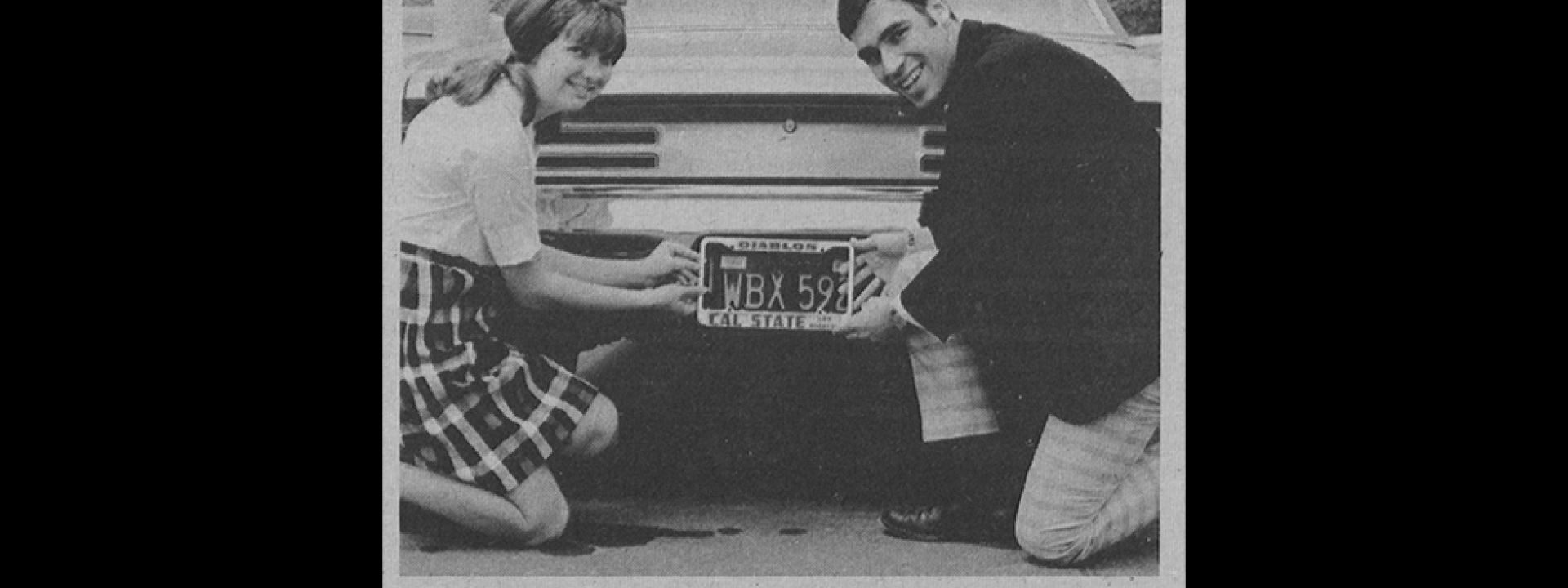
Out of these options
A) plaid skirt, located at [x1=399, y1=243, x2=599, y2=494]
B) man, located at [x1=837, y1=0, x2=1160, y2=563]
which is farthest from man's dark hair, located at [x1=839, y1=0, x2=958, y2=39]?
plaid skirt, located at [x1=399, y1=243, x2=599, y2=494]

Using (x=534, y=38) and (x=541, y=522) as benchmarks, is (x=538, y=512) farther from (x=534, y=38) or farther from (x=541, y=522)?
(x=534, y=38)

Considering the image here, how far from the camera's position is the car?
2.72m

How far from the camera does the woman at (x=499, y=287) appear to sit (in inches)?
108

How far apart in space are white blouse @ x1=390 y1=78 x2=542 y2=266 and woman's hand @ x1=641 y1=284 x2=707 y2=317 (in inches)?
10.5

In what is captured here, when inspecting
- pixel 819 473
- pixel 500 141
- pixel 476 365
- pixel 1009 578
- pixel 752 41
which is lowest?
pixel 1009 578

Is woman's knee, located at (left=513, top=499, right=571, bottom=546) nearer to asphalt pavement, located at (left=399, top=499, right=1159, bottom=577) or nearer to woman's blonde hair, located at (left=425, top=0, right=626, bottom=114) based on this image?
asphalt pavement, located at (left=399, top=499, right=1159, bottom=577)

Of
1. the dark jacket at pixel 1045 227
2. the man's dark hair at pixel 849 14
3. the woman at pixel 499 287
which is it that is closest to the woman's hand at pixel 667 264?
the woman at pixel 499 287

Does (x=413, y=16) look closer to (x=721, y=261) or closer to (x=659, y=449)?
(x=721, y=261)

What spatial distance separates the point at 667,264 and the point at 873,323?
1.48 ft

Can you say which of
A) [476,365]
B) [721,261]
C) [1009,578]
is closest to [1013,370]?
[1009,578]

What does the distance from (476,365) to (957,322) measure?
1.02m

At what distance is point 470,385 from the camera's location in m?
2.75

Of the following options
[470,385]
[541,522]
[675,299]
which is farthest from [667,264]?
[541,522]

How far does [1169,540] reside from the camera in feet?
9.18
